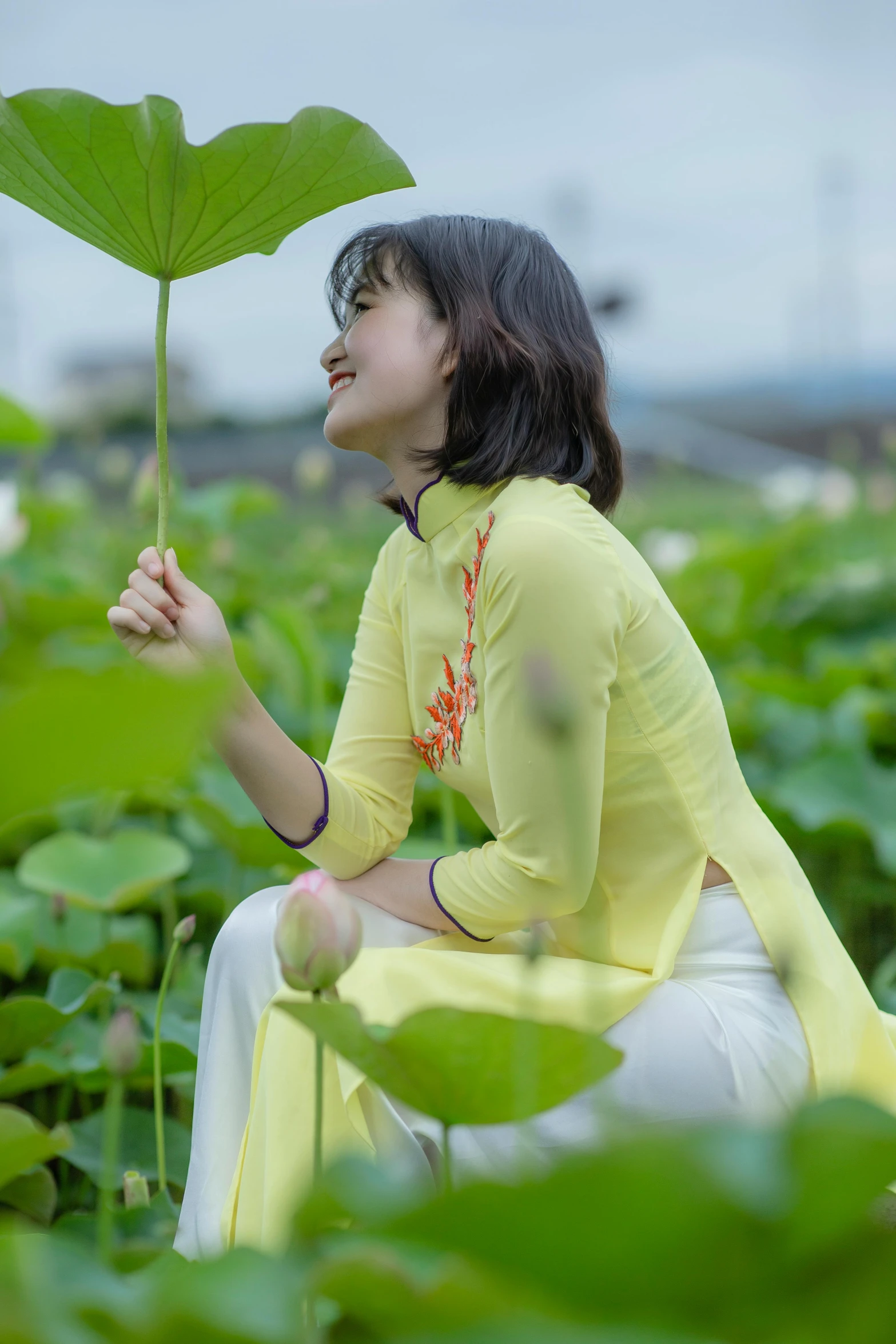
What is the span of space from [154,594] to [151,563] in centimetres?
2

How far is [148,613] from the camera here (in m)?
0.83

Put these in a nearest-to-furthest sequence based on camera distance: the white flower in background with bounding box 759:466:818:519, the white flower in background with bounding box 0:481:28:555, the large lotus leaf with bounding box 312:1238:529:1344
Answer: the large lotus leaf with bounding box 312:1238:529:1344, the white flower in background with bounding box 0:481:28:555, the white flower in background with bounding box 759:466:818:519

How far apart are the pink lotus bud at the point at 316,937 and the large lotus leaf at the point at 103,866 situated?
80 cm

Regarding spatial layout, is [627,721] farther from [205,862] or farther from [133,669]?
[205,862]

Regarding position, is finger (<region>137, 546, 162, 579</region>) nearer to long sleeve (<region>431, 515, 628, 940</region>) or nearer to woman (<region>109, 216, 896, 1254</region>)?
woman (<region>109, 216, 896, 1254</region>)

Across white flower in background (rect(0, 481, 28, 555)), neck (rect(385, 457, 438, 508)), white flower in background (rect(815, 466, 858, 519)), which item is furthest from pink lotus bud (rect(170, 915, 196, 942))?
white flower in background (rect(815, 466, 858, 519))

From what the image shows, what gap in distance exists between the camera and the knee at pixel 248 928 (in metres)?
0.87

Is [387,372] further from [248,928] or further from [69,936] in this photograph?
[69,936]

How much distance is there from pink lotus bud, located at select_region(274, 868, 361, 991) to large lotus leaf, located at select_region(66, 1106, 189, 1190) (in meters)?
0.65

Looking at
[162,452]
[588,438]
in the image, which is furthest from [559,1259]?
[588,438]

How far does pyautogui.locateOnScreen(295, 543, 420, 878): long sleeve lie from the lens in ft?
3.67

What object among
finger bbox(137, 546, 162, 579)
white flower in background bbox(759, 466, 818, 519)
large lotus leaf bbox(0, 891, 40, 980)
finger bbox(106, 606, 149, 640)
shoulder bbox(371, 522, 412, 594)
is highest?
finger bbox(137, 546, 162, 579)

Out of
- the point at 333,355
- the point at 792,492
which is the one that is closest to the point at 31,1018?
the point at 333,355

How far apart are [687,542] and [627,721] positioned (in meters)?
2.62
